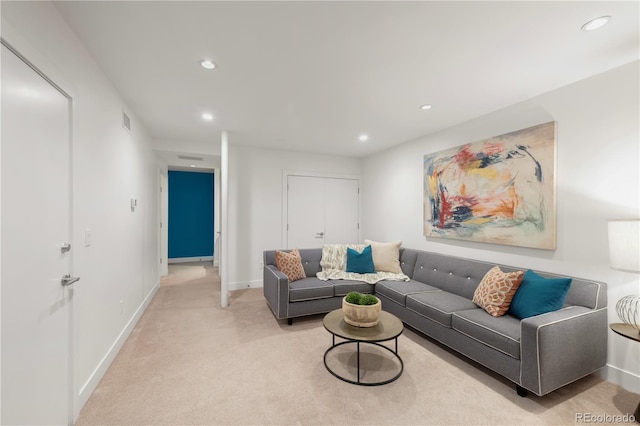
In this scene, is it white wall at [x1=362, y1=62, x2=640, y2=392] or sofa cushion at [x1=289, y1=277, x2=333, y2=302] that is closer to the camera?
white wall at [x1=362, y1=62, x2=640, y2=392]

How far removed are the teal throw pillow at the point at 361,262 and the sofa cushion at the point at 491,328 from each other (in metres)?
1.48

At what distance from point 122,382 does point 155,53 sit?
2.52 m

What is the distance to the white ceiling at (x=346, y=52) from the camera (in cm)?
154

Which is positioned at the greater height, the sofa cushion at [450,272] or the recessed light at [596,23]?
the recessed light at [596,23]

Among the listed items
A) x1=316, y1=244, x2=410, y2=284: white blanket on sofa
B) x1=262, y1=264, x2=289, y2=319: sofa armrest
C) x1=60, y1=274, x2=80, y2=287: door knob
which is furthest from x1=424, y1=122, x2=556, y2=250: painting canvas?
x1=60, y1=274, x2=80, y2=287: door knob

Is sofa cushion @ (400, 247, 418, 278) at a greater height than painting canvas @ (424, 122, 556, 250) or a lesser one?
lesser

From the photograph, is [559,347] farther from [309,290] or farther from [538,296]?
[309,290]

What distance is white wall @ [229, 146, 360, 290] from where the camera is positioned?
465cm

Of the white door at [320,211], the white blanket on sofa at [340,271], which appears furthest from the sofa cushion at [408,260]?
the white door at [320,211]

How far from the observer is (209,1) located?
147cm

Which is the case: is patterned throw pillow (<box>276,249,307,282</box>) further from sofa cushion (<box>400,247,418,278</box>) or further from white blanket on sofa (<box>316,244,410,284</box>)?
sofa cushion (<box>400,247,418,278</box>)

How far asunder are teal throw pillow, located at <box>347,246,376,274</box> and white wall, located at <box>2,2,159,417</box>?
2.72 metres

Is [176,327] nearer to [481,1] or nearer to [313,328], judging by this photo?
[313,328]

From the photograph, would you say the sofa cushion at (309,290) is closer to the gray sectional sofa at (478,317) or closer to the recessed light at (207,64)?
the gray sectional sofa at (478,317)
